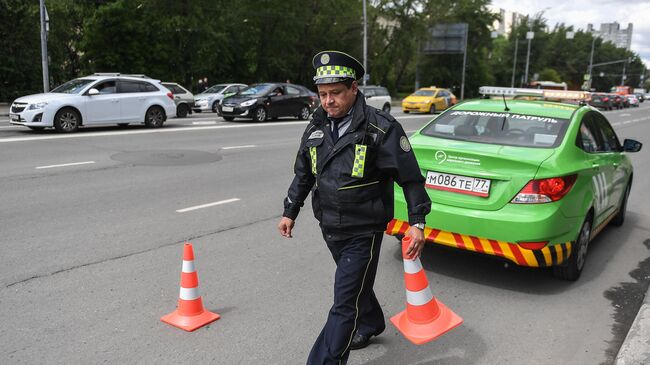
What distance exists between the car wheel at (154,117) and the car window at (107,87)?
1.28 metres

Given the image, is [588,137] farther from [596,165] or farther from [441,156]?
[441,156]

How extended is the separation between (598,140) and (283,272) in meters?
3.37

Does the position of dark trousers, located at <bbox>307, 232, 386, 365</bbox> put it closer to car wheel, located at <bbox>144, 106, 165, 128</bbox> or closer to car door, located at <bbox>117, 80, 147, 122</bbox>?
car door, located at <bbox>117, 80, 147, 122</bbox>

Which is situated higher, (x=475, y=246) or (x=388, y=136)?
(x=388, y=136)

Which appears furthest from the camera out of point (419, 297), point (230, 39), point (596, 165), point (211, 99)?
point (230, 39)

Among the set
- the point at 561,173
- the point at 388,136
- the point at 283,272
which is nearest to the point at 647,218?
the point at 561,173

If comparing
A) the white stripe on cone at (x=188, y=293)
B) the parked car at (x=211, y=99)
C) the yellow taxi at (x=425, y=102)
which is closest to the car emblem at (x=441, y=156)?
the white stripe on cone at (x=188, y=293)

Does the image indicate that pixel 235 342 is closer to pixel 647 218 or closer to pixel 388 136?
pixel 388 136

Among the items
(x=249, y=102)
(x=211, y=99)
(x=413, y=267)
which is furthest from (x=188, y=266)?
(x=211, y=99)

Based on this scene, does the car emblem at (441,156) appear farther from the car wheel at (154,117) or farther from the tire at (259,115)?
the tire at (259,115)

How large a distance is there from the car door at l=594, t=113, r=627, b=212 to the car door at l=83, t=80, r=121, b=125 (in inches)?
500

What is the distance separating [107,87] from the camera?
1517 centimetres

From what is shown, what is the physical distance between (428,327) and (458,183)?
1.56 metres

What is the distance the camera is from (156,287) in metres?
4.30
